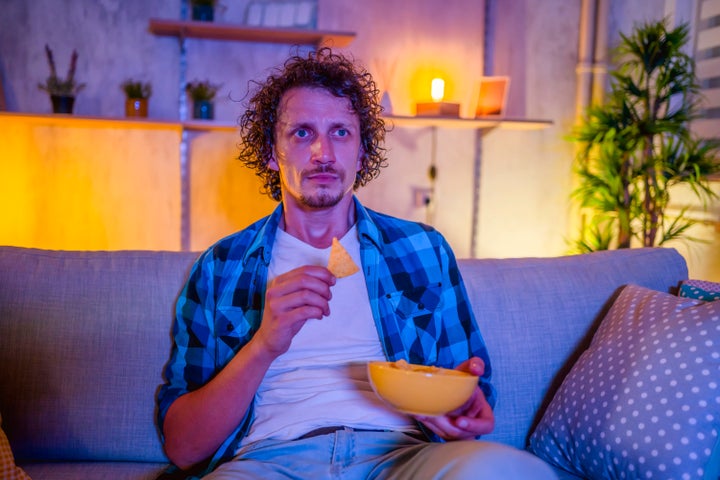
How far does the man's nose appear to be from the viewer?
4.87 ft

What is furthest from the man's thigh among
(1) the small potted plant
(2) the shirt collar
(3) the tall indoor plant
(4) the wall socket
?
(4) the wall socket

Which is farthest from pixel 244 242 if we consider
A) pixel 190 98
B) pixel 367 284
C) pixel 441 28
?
pixel 441 28

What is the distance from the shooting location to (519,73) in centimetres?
396

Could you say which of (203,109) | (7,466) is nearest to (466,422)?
(7,466)

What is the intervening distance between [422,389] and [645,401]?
0.63 m

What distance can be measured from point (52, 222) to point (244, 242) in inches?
97.4

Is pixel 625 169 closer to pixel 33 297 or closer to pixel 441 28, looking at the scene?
pixel 441 28

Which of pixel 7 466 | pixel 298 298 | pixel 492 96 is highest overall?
pixel 492 96

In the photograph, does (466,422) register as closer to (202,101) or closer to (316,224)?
(316,224)

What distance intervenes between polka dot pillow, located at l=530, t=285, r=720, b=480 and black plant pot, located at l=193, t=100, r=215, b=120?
2.47 metres

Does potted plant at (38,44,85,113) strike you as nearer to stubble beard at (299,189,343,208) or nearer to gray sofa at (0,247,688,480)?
gray sofa at (0,247,688,480)

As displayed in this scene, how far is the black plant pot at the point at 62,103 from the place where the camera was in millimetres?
3232

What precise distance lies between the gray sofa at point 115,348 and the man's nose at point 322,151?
1.44 ft

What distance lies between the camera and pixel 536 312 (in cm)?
170
